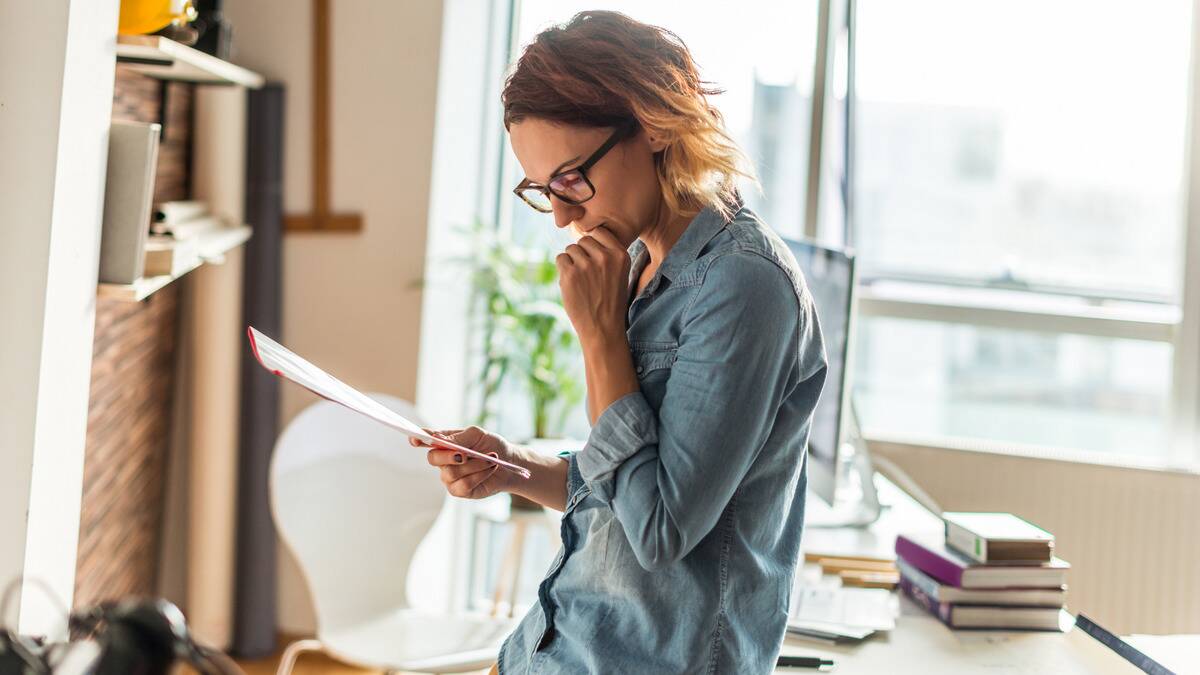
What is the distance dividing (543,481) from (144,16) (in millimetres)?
1111

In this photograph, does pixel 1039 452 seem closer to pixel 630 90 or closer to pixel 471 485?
pixel 471 485

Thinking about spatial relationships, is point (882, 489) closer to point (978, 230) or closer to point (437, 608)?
point (978, 230)

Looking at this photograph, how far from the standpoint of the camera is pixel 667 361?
1.12 metres

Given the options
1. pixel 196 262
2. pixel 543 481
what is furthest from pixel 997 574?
pixel 196 262

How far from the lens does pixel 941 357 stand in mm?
3441

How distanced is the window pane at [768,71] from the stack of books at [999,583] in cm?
182

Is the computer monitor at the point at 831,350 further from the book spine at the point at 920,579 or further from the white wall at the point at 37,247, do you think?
the white wall at the point at 37,247

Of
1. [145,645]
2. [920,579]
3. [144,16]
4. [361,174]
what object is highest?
[144,16]

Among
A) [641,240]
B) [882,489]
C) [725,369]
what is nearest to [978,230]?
[882,489]

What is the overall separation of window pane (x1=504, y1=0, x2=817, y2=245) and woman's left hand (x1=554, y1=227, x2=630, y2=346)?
230 centimetres

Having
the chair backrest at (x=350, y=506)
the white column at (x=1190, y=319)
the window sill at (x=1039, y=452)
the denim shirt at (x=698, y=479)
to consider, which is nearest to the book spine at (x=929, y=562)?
the denim shirt at (x=698, y=479)

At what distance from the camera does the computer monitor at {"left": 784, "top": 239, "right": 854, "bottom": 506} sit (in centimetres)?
206

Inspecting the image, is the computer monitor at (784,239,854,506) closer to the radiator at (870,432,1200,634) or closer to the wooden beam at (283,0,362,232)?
the radiator at (870,432,1200,634)

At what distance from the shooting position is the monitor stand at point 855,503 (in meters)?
2.33
